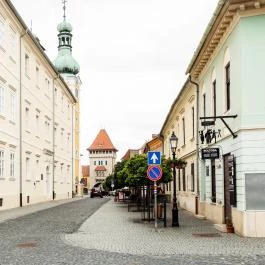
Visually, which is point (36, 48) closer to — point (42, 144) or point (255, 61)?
point (42, 144)

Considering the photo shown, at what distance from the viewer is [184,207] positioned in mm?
31359

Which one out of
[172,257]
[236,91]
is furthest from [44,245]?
[236,91]

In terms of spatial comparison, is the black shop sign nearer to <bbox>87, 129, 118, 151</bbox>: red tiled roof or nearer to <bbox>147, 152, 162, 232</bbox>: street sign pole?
<bbox>147, 152, 162, 232</bbox>: street sign pole

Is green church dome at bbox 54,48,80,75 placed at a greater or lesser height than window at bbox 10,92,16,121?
greater

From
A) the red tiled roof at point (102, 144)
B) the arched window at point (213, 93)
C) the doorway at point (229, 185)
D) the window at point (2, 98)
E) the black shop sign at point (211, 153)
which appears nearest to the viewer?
the doorway at point (229, 185)

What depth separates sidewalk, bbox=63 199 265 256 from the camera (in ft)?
40.6

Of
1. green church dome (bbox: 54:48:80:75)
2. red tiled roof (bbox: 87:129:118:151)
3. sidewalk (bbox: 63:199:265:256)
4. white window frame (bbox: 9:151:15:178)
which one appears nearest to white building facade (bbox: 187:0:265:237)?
sidewalk (bbox: 63:199:265:256)

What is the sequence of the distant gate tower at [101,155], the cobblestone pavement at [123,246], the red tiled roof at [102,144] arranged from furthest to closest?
the red tiled roof at [102,144] → the distant gate tower at [101,155] → the cobblestone pavement at [123,246]

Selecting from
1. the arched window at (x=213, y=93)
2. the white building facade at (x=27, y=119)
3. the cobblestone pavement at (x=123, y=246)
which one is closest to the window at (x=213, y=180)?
the arched window at (x=213, y=93)

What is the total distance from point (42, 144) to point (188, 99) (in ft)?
58.0

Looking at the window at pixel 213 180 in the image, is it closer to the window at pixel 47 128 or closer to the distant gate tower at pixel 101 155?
the window at pixel 47 128

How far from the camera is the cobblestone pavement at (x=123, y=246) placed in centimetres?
1096

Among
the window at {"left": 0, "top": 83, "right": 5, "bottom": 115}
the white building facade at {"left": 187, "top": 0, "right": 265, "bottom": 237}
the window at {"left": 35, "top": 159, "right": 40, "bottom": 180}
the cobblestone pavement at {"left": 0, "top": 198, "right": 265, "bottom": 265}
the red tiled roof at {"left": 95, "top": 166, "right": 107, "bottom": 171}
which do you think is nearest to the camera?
the cobblestone pavement at {"left": 0, "top": 198, "right": 265, "bottom": 265}

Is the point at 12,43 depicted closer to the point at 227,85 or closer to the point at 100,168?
the point at 227,85
